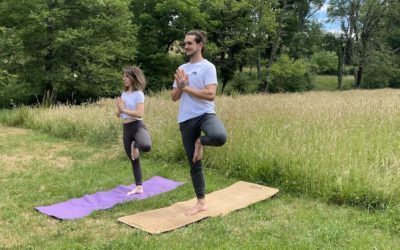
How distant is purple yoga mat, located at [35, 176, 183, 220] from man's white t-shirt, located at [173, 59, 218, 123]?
5.41 feet

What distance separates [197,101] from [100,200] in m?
2.04

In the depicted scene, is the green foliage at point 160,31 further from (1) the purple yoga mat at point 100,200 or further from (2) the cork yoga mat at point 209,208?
(2) the cork yoga mat at point 209,208

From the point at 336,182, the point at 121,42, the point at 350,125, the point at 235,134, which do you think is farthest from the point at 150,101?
the point at 121,42

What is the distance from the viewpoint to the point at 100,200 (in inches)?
219

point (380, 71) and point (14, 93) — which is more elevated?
point (380, 71)

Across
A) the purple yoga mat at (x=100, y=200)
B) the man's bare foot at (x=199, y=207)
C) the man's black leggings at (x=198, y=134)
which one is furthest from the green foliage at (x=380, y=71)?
the man's black leggings at (x=198, y=134)

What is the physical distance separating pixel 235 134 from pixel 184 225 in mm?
3013

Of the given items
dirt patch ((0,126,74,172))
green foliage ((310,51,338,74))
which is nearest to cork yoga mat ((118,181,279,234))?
dirt patch ((0,126,74,172))

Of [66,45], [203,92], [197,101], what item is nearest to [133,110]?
[197,101]

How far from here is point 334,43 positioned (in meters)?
50.9

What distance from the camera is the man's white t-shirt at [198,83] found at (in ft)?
14.7

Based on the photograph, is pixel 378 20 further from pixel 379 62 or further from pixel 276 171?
pixel 276 171

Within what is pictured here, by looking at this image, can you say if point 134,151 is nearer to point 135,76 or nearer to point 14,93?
point 135,76

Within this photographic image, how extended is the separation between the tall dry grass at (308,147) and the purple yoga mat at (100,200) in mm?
1105
